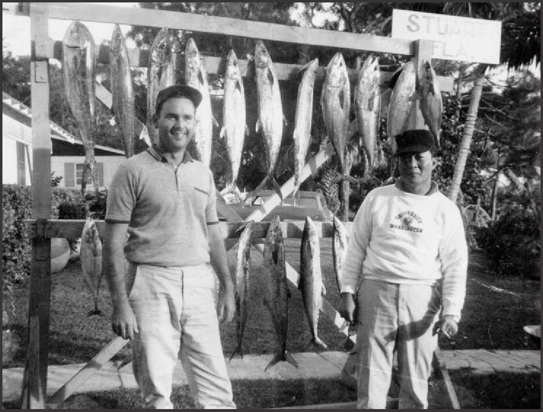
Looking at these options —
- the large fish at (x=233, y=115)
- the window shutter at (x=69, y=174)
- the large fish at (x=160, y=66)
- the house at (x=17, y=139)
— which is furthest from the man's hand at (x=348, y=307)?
the window shutter at (x=69, y=174)

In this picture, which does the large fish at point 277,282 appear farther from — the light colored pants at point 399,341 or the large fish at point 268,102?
the light colored pants at point 399,341

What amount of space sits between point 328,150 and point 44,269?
83.7 inches

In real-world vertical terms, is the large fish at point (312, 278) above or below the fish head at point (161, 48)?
below

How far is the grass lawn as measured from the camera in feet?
13.9

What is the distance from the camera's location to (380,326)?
2.95 meters

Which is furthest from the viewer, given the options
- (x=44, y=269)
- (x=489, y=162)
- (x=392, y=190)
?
(x=489, y=162)

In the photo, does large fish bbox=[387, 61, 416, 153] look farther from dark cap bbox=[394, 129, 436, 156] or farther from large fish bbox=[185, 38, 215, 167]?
large fish bbox=[185, 38, 215, 167]

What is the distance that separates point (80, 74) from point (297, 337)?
4.15 metres

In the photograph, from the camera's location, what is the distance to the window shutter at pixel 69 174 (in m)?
23.3

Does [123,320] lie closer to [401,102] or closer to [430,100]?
[401,102]

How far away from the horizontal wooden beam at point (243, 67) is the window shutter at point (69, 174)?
20955 mm

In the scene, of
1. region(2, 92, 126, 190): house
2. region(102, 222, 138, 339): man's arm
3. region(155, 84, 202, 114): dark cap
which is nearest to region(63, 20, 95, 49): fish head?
region(155, 84, 202, 114): dark cap

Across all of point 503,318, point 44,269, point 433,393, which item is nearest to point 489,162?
point 503,318

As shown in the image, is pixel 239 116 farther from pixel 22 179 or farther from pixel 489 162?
pixel 489 162
